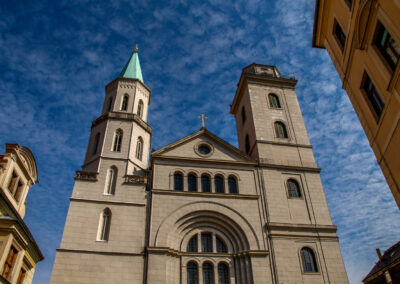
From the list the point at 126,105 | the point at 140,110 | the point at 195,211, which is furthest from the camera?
the point at 140,110

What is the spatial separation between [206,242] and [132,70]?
20.0 metres

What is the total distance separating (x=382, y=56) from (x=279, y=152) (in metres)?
17.2

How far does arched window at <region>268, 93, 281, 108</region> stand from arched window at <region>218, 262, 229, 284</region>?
17238 millimetres

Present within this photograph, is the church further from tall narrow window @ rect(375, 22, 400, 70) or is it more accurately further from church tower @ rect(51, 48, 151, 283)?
tall narrow window @ rect(375, 22, 400, 70)

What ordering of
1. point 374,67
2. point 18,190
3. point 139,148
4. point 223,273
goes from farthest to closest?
point 139,148
point 223,273
point 18,190
point 374,67

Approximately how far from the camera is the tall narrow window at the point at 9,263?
18.3 metres

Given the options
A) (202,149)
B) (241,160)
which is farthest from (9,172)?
(241,160)

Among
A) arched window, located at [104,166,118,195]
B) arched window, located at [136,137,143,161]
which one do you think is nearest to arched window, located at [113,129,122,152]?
arched window, located at [136,137,143,161]

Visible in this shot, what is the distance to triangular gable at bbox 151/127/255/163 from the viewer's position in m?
28.5

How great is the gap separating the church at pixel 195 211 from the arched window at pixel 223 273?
0.30 ft

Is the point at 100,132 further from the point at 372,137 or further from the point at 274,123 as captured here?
the point at 372,137

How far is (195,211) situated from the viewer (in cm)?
2562

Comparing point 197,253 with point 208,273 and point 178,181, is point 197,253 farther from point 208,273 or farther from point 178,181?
point 178,181

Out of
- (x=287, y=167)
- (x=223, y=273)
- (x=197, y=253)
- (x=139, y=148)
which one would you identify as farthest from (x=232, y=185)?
(x=139, y=148)
